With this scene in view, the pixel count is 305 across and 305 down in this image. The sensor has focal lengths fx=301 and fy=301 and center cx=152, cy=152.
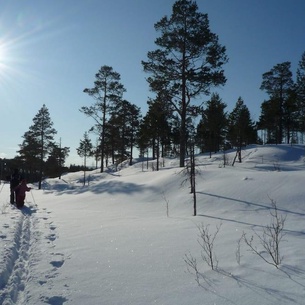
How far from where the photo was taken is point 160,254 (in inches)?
227

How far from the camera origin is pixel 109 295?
4.09 meters

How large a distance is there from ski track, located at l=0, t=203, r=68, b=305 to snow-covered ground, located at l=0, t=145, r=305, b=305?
0.05 feet

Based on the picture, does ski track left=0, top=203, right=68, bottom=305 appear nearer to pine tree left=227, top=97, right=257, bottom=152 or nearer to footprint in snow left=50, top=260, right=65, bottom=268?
footprint in snow left=50, top=260, right=65, bottom=268

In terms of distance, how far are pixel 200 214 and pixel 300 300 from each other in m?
6.36

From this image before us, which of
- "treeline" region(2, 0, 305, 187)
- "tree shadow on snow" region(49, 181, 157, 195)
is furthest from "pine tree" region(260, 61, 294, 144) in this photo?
"tree shadow on snow" region(49, 181, 157, 195)

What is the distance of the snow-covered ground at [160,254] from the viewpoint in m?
4.03

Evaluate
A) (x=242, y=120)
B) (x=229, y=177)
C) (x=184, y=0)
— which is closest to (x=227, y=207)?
(x=229, y=177)

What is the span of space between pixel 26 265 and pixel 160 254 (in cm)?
244

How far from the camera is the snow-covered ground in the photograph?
403 centimetres

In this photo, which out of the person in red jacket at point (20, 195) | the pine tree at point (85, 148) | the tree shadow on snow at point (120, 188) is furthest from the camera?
the pine tree at point (85, 148)

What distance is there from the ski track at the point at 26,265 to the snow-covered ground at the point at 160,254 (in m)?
0.02

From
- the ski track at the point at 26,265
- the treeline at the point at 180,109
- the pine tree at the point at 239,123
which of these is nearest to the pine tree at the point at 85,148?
the treeline at the point at 180,109

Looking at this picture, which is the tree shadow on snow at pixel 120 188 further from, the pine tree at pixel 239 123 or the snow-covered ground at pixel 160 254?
the pine tree at pixel 239 123

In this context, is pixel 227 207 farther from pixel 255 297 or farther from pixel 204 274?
pixel 255 297
